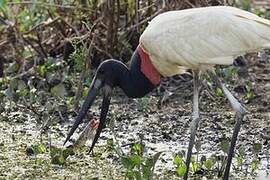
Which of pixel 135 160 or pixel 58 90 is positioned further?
pixel 58 90

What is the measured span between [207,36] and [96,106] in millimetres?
2301

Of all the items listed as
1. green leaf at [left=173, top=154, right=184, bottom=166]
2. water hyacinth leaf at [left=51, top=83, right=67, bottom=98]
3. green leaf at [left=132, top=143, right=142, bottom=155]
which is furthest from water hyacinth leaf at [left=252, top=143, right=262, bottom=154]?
water hyacinth leaf at [left=51, top=83, right=67, bottom=98]

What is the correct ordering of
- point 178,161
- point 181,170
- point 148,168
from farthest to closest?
point 178,161 → point 181,170 → point 148,168

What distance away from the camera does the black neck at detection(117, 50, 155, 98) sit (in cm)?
711

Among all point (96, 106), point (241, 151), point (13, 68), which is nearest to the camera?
point (241, 151)

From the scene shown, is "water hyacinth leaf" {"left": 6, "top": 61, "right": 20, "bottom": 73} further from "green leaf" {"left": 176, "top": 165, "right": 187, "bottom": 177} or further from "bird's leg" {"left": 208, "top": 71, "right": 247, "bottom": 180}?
"green leaf" {"left": 176, "top": 165, "right": 187, "bottom": 177}

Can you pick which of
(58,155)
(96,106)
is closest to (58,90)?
(96,106)

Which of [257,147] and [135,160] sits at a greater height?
[135,160]

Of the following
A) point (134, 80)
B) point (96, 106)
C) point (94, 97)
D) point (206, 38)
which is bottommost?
point (96, 106)

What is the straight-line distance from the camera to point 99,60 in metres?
9.48

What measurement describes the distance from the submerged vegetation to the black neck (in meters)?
0.41

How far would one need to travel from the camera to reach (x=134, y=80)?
23.4ft

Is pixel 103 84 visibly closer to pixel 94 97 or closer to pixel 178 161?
pixel 94 97

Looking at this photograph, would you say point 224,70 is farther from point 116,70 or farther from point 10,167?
point 10,167
